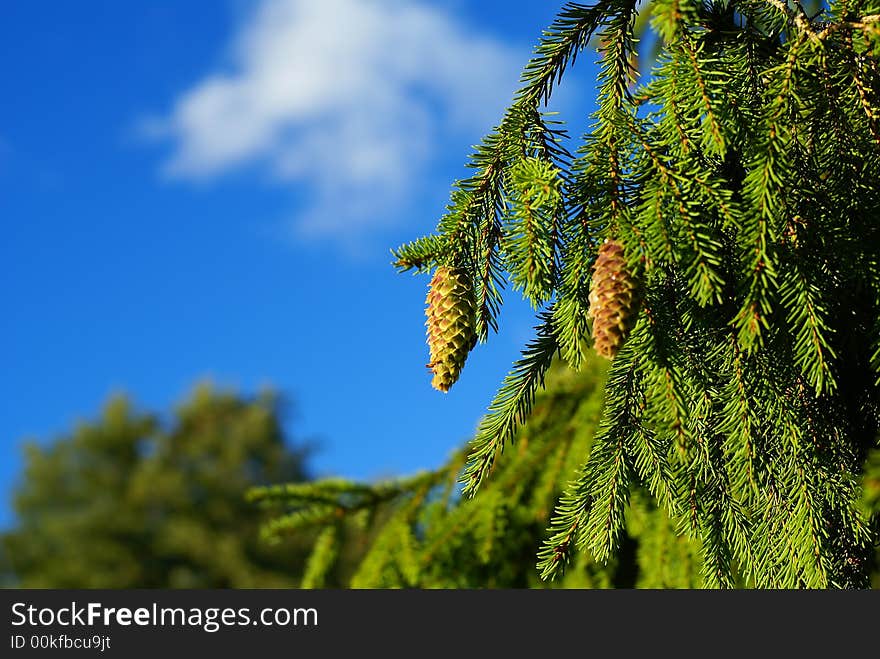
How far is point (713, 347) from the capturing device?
996mm

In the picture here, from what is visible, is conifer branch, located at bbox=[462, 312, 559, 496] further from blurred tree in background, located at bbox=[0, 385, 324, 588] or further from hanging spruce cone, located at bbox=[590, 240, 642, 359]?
blurred tree in background, located at bbox=[0, 385, 324, 588]

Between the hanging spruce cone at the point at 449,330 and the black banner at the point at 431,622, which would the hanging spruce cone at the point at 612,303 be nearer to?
the hanging spruce cone at the point at 449,330

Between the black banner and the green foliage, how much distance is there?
0.08 m

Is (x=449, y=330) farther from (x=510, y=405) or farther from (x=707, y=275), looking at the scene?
(x=707, y=275)

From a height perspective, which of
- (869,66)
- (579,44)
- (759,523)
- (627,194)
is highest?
(579,44)

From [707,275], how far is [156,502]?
66.9ft

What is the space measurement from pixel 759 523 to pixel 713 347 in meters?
0.25

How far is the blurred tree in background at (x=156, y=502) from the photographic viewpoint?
60.3ft

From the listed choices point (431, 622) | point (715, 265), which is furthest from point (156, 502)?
point (715, 265)

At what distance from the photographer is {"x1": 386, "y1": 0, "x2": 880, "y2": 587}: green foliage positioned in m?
0.87

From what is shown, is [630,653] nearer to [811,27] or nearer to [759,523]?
[759,523]

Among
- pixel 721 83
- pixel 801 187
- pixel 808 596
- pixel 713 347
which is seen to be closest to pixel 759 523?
pixel 808 596

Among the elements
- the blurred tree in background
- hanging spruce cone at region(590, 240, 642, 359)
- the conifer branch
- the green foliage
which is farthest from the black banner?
the blurred tree in background

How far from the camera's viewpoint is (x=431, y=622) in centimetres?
130
